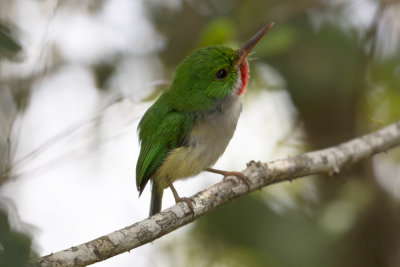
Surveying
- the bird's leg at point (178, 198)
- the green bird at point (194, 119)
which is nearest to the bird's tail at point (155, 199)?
the green bird at point (194, 119)

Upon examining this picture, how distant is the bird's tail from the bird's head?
563mm

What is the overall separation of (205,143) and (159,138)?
30 cm

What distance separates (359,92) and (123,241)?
2740mm

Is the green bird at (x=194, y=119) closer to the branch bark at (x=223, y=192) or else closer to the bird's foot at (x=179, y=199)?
the bird's foot at (x=179, y=199)

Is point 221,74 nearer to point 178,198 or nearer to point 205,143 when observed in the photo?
point 205,143

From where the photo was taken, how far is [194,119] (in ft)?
11.0

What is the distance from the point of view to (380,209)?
4746 mm

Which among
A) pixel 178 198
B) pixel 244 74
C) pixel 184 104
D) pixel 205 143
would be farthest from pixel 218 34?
pixel 178 198

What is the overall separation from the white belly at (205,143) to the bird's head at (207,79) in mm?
83

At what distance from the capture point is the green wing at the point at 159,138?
3.35 meters

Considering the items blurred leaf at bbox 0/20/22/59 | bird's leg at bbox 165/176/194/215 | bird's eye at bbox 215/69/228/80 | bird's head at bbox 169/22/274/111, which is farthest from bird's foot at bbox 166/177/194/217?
blurred leaf at bbox 0/20/22/59

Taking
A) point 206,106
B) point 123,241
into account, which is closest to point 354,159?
point 206,106

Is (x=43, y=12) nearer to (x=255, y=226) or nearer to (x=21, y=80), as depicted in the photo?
(x=21, y=80)

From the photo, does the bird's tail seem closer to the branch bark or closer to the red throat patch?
the branch bark
